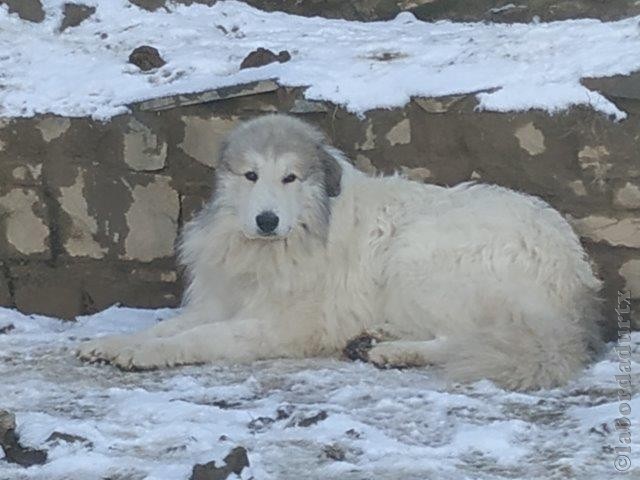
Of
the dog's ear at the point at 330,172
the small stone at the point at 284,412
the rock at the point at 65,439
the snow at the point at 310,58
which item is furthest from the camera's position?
the snow at the point at 310,58

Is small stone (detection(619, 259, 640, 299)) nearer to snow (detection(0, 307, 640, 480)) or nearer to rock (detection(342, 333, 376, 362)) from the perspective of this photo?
snow (detection(0, 307, 640, 480))

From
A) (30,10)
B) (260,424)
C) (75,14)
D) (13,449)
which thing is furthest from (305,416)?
(30,10)

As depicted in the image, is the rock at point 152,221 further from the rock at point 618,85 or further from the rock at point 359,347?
the rock at point 618,85

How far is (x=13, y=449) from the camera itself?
4.11m

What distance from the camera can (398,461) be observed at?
160 inches

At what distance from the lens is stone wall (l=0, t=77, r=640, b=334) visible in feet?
20.4

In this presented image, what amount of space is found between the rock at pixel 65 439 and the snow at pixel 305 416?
21mm

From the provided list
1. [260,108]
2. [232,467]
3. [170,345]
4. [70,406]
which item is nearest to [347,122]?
[260,108]

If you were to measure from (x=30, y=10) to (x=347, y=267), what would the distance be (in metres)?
2.92

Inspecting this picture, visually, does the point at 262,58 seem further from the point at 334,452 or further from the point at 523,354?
the point at 334,452

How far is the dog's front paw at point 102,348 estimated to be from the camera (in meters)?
5.54

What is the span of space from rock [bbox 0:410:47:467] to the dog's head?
176cm

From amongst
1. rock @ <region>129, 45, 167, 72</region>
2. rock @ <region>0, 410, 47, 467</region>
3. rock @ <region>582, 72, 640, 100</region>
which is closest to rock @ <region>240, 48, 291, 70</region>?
rock @ <region>129, 45, 167, 72</region>

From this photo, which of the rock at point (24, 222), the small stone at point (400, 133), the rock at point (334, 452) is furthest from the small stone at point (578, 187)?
the rock at point (24, 222)
